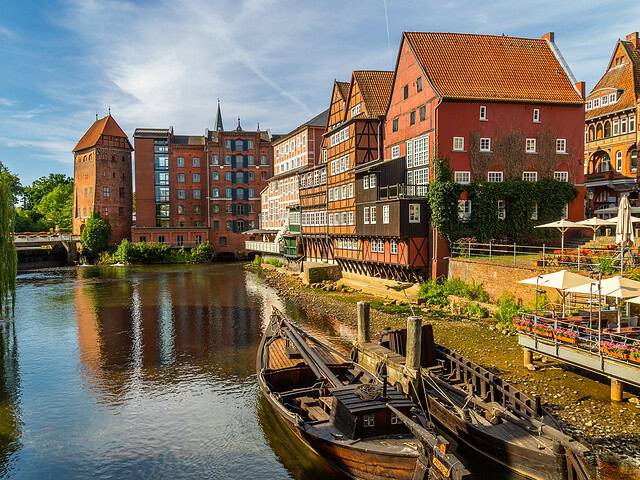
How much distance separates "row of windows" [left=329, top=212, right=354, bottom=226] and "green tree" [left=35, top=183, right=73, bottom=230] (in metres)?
69.5

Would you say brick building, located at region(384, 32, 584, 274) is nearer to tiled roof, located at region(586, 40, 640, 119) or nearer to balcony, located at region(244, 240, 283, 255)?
tiled roof, located at region(586, 40, 640, 119)

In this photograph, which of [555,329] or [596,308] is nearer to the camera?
[555,329]

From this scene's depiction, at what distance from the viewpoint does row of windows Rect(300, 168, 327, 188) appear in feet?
169

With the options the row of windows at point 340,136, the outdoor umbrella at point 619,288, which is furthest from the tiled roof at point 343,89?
the outdoor umbrella at point 619,288

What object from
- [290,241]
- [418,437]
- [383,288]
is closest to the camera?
[418,437]

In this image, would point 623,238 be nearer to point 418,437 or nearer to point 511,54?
point 418,437

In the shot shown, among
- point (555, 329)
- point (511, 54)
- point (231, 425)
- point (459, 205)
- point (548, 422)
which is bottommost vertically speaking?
point (231, 425)

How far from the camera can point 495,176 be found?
35.6 m

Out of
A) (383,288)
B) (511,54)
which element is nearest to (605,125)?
(511,54)

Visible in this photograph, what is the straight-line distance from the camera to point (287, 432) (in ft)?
53.6

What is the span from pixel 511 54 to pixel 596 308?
2587 centimetres

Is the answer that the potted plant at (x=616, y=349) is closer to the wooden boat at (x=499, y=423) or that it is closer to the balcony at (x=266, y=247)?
the wooden boat at (x=499, y=423)

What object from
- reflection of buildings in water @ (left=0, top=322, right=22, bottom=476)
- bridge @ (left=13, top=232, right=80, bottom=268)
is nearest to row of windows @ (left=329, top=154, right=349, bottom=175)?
reflection of buildings in water @ (left=0, top=322, right=22, bottom=476)

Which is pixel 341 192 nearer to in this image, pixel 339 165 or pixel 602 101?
pixel 339 165
